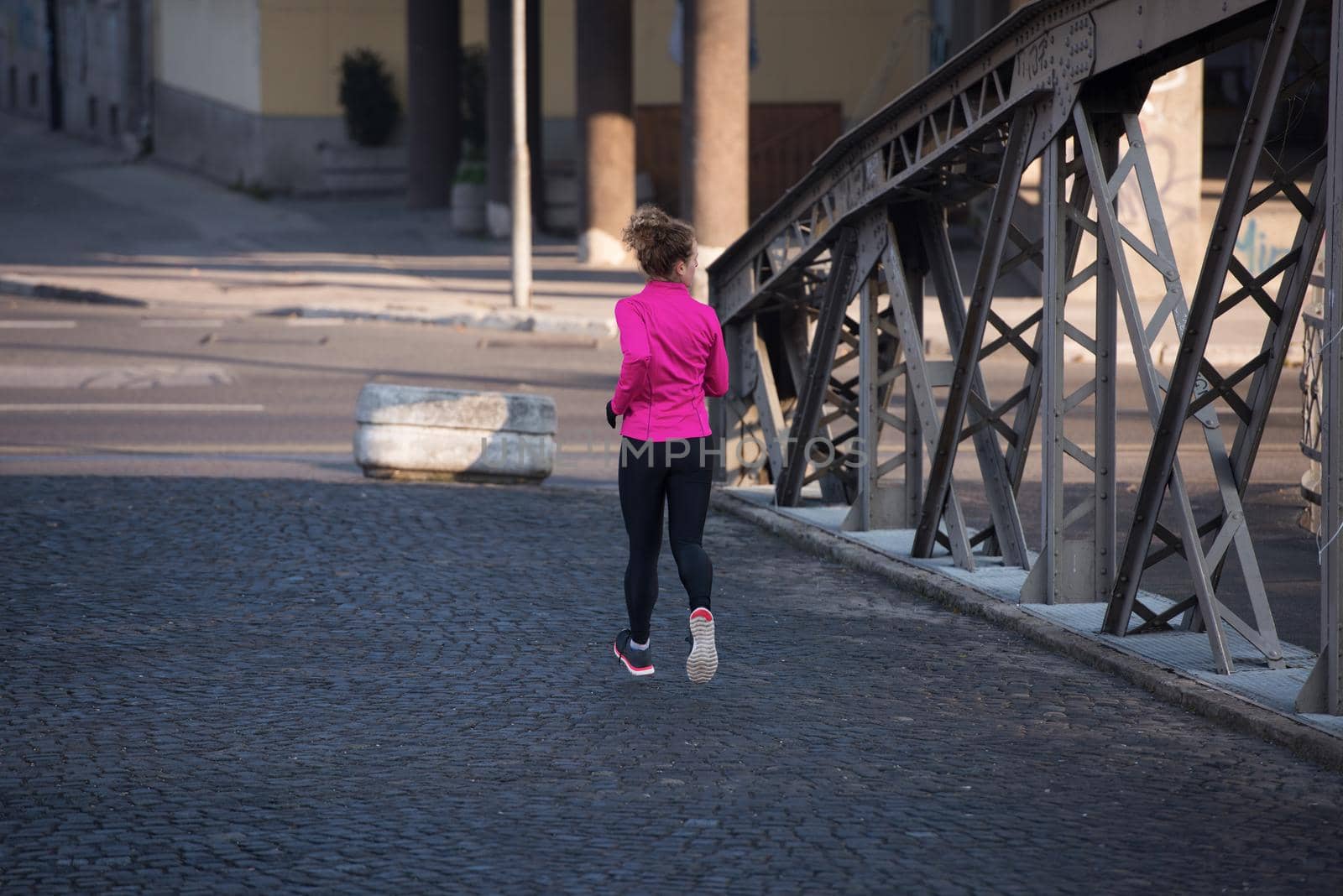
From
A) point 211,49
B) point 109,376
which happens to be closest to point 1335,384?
point 109,376

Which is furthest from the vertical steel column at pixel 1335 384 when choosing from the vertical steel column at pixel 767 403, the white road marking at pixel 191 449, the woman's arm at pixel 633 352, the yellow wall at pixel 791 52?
the yellow wall at pixel 791 52

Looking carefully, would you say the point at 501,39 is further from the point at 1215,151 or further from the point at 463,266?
the point at 1215,151

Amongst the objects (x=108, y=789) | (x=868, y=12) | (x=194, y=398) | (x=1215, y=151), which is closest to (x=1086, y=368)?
(x=194, y=398)

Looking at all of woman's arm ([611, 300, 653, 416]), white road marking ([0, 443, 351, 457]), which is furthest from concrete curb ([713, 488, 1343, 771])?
white road marking ([0, 443, 351, 457])

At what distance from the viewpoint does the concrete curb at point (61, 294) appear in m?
23.4

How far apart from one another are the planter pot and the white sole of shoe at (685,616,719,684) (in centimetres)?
2538

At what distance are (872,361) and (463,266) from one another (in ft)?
60.9

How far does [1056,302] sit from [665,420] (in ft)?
6.19

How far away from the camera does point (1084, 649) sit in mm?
7000

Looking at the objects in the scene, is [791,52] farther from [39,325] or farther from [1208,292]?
[1208,292]

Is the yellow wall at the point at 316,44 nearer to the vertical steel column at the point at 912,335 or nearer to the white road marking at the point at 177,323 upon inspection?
the white road marking at the point at 177,323

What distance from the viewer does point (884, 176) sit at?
29.5 ft

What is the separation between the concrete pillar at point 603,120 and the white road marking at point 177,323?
7.74m

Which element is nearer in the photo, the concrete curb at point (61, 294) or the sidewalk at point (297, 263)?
the sidewalk at point (297, 263)
